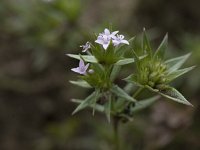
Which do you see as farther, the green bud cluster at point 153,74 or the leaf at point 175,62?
the leaf at point 175,62

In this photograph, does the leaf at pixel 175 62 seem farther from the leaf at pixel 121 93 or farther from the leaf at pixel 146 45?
the leaf at pixel 121 93

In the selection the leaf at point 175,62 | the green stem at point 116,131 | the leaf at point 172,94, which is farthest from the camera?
the green stem at point 116,131

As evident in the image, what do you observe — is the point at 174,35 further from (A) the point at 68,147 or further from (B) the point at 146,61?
(B) the point at 146,61

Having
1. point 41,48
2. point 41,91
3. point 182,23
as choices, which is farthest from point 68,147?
point 182,23

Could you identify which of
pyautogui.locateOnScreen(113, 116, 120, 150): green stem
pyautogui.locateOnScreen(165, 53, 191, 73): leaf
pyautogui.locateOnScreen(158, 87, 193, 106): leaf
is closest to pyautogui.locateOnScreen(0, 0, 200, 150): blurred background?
→ pyautogui.locateOnScreen(113, 116, 120, 150): green stem

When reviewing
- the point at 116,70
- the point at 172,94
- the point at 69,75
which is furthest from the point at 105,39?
the point at 69,75

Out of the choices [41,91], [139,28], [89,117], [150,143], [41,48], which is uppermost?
[139,28]

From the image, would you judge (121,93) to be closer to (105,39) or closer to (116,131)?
(105,39)

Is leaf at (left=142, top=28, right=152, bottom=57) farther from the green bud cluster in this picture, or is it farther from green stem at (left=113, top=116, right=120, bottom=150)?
green stem at (left=113, top=116, right=120, bottom=150)

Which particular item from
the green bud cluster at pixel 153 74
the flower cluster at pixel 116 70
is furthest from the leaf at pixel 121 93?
the green bud cluster at pixel 153 74
